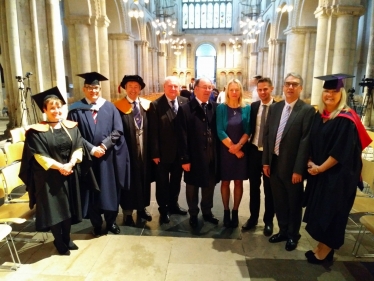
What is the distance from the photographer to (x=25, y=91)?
829 cm

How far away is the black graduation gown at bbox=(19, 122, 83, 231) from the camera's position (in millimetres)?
3092

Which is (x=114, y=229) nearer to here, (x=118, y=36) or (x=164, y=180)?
(x=164, y=180)

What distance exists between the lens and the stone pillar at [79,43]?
11570 millimetres

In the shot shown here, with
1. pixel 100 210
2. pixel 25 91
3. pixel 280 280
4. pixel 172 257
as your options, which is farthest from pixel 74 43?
pixel 280 280

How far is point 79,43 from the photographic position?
11.6 m

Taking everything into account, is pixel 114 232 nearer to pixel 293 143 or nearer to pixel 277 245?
pixel 277 245

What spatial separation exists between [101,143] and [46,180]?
0.75 m

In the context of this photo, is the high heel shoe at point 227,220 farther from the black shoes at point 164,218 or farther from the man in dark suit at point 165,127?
the man in dark suit at point 165,127

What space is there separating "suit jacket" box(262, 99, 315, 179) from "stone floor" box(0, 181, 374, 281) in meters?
0.96

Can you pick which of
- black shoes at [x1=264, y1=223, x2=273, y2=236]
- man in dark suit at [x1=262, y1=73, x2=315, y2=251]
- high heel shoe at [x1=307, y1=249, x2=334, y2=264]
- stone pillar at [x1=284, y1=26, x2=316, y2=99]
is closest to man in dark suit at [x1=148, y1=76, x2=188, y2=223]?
man in dark suit at [x1=262, y1=73, x2=315, y2=251]

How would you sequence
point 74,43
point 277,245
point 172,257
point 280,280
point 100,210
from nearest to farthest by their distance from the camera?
1. point 280,280
2. point 172,257
3. point 277,245
4. point 100,210
5. point 74,43

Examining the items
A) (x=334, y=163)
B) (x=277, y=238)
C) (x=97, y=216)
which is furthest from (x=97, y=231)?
(x=334, y=163)

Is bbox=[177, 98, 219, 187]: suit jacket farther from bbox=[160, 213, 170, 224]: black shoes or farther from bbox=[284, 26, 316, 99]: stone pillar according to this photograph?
bbox=[284, 26, 316, 99]: stone pillar

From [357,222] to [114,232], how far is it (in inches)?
133
